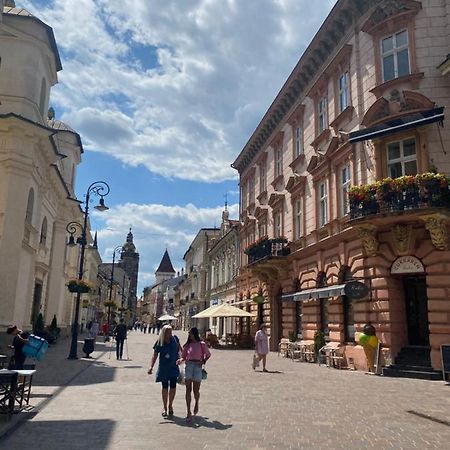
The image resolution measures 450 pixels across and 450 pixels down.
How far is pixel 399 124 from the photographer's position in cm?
1598

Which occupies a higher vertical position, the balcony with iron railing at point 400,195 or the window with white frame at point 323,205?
the window with white frame at point 323,205

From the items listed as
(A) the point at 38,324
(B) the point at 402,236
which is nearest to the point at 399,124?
(B) the point at 402,236

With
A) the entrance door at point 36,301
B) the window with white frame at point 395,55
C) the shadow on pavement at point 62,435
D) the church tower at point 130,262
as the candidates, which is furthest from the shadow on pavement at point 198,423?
the church tower at point 130,262

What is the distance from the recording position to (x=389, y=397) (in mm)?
→ 11086

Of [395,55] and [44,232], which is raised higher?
[395,55]

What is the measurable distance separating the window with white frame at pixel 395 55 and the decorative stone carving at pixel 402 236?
18.2 feet

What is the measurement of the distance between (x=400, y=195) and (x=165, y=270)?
149 meters

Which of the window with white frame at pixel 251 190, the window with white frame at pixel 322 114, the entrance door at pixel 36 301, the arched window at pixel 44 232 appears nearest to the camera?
the window with white frame at pixel 322 114

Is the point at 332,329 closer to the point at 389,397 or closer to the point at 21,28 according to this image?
the point at 389,397

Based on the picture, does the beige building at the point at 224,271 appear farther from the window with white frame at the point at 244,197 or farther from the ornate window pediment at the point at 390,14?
the ornate window pediment at the point at 390,14

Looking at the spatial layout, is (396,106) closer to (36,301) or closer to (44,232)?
(44,232)

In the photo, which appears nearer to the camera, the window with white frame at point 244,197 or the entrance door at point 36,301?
the entrance door at point 36,301

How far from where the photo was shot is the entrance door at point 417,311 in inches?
632

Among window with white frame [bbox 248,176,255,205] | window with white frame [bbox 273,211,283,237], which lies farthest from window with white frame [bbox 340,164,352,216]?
window with white frame [bbox 248,176,255,205]
